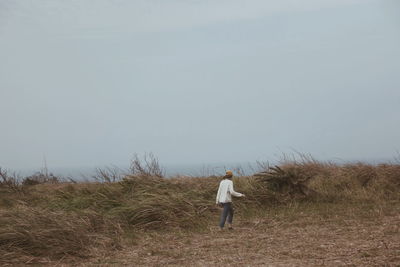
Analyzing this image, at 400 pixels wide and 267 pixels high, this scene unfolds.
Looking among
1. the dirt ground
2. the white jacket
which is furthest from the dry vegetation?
the white jacket

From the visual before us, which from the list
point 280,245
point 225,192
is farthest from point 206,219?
point 280,245

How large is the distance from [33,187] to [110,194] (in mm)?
5004

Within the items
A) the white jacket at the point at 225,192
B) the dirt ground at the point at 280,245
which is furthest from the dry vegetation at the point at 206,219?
the white jacket at the point at 225,192

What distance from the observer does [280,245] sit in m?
9.28

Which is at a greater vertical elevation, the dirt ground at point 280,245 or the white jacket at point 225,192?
the white jacket at point 225,192

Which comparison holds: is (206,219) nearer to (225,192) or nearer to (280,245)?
(225,192)

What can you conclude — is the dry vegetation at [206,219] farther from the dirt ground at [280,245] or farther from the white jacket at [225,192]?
the white jacket at [225,192]

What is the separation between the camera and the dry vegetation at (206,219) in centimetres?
883

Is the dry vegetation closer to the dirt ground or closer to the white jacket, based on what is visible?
the dirt ground

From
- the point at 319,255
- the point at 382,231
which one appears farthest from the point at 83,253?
the point at 382,231

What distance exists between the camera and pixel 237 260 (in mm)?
8227

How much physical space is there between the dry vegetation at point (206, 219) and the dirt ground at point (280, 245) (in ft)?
0.07

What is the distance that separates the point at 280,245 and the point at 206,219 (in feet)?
12.4

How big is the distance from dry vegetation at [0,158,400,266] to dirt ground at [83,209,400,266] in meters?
0.02
